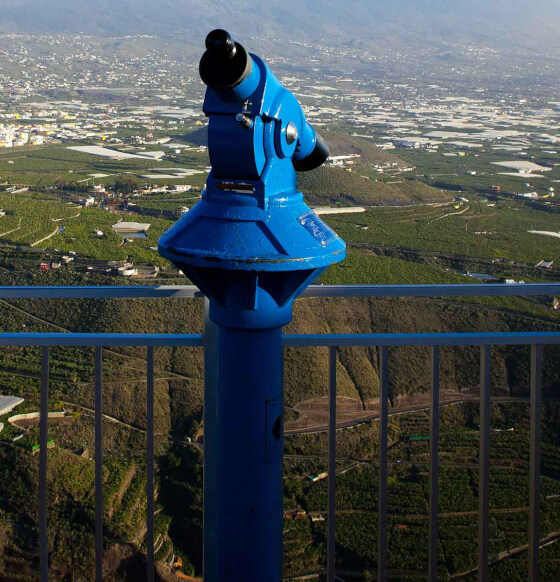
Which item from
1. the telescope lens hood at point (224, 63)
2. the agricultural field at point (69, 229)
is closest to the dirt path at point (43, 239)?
the agricultural field at point (69, 229)

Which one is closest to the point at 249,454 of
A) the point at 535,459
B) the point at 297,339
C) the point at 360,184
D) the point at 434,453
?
the point at 297,339

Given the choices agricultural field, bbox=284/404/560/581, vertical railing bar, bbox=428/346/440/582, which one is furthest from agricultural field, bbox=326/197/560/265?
vertical railing bar, bbox=428/346/440/582

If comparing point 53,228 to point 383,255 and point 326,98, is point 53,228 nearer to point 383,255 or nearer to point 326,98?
point 383,255

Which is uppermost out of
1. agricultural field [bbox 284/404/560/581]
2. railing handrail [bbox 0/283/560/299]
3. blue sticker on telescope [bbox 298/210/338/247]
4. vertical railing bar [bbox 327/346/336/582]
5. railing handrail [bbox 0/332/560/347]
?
blue sticker on telescope [bbox 298/210/338/247]

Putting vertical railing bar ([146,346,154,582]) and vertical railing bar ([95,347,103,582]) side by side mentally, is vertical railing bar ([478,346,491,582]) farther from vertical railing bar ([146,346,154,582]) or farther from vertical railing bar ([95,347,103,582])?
vertical railing bar ([95,347,103,582])

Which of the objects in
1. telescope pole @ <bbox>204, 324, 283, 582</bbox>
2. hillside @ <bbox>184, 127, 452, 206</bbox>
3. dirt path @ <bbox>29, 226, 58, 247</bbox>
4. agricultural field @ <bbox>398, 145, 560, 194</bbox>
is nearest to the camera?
telescope pole @ <bbox>204, 324, 283, 582</bbox>

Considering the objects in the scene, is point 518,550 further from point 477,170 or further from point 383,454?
point 477,170

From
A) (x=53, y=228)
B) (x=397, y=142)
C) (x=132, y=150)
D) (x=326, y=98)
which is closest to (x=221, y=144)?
(x=53, y=228)

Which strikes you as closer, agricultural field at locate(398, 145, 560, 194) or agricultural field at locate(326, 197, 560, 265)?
agricultural field at locate(326, 197, 560, 265)

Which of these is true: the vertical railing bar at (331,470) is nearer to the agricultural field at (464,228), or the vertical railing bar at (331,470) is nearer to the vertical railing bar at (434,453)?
the vertical railing bar at (434,453)

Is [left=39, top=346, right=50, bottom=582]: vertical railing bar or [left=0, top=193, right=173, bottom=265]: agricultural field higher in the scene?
[left=39, top=346, right=50, bottom=582]: vertical railing bar
